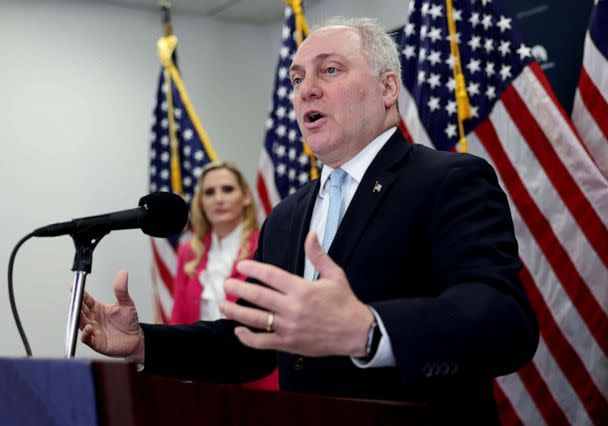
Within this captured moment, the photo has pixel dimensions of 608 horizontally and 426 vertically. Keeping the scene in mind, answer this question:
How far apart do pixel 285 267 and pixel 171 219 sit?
0.94ft

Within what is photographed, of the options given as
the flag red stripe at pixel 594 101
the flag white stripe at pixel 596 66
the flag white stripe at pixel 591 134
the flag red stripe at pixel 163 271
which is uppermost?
the flag white stripe at pixel 596 66

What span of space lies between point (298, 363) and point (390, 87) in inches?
26.6

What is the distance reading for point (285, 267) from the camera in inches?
57.4

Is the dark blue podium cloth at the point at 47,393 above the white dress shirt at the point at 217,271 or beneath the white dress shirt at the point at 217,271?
above

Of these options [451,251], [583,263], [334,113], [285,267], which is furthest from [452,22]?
[451,251]

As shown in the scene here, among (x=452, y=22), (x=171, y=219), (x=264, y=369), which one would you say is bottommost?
(x=264, y=369)

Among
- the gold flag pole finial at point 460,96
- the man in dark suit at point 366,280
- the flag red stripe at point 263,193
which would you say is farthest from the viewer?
the flag red stripe at point 263,193

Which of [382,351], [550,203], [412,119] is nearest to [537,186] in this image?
[550,203]

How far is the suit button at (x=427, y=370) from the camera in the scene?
0.93 meters

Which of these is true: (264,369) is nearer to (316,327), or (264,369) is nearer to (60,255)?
(316,327)

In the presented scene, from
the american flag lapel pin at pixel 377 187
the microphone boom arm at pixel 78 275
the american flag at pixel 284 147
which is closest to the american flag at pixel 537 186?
the american flag at pixel 284 147

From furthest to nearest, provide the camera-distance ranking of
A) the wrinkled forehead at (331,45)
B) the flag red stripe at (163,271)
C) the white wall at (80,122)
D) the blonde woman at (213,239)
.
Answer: the flag red stripe at (163,271) < the white wall at (80,122) < the blonde woman at (213,239) < the wrinkled forehead at (331,45)

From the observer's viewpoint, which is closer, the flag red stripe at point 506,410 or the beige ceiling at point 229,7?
the flag red stripe at point 506,410

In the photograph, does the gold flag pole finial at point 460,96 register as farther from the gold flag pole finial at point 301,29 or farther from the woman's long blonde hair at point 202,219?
the woman's long blonde hair at point 202,219
